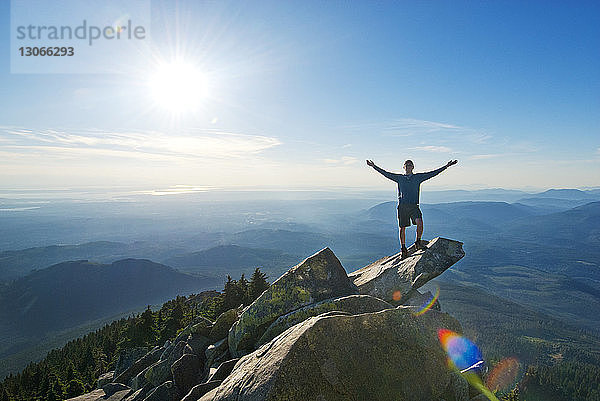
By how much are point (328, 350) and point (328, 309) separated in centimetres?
437

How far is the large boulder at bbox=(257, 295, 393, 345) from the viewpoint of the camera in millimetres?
12500

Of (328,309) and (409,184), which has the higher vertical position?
(409,184)

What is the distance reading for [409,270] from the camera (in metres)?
16.7

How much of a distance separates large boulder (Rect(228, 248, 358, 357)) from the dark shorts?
495 centimetres

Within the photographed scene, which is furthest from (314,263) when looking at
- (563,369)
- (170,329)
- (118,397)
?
(563,369)

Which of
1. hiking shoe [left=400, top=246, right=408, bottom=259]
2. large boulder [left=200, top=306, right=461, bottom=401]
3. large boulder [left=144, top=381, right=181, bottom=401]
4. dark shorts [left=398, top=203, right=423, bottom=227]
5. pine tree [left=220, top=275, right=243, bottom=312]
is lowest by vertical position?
pine tree [left=220, top=275, right=243, bottom=312]

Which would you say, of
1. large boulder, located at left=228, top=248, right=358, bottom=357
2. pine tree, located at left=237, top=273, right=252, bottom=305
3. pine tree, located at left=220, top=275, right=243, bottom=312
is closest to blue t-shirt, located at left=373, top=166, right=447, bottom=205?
large boulder, located at left=228, top=248, right=358, bottom=357

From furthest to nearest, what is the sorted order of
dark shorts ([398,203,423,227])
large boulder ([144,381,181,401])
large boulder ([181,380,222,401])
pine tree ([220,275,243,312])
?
pine tree ([220,275,243,312])
dark shorts ([398,203,423,227])
large boulder ([144,381,181,401])
large boulder ([181,380,222,401])

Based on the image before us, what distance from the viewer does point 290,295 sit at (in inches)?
585

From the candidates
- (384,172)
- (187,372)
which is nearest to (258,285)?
(187,372)

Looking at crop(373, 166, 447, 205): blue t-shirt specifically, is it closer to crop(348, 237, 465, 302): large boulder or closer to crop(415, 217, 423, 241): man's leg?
crop(415, 217, 423, 241): man's leg

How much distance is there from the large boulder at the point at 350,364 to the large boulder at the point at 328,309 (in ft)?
9.09

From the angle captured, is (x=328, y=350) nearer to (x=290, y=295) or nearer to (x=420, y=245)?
(x=290, y=295)

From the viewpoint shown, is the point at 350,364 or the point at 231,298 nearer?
the point at 350,364
